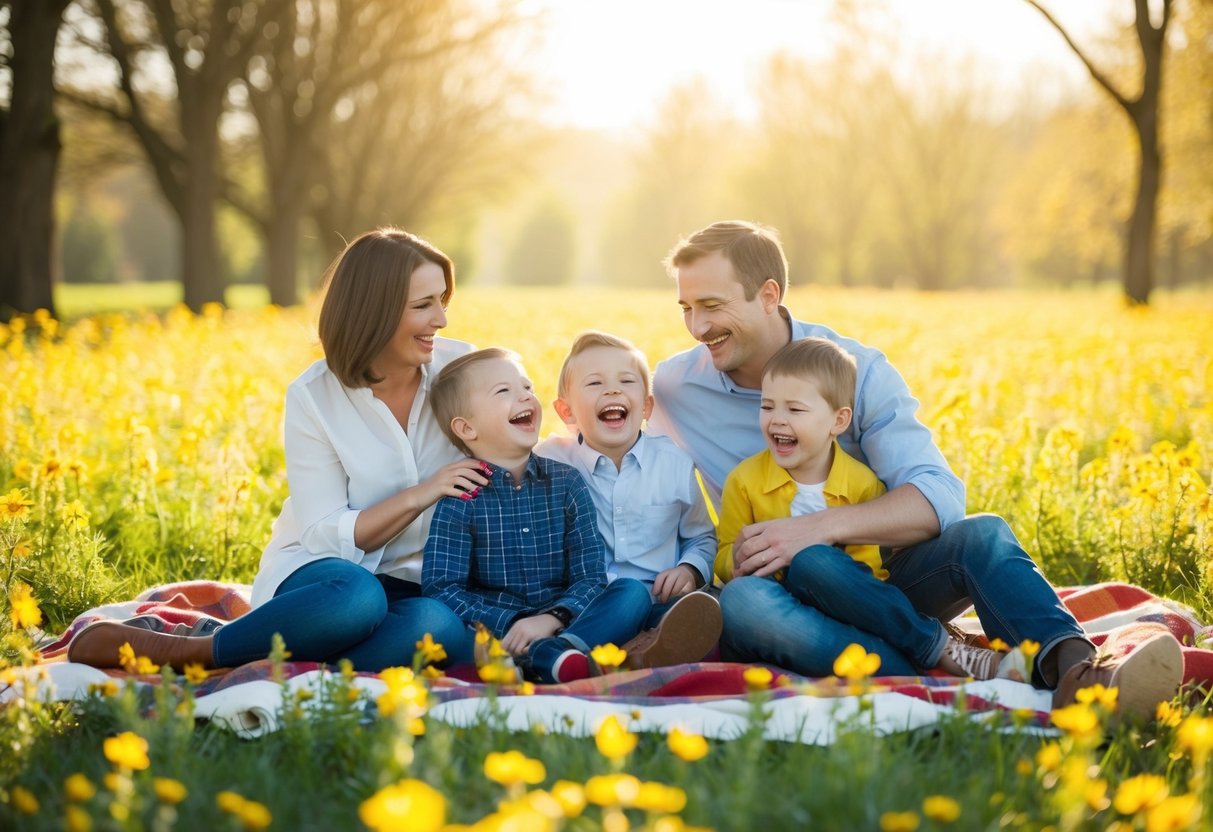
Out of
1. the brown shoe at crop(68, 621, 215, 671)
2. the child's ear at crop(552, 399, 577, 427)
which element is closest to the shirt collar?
the child's ear at crop(552, 399, 577, 427)

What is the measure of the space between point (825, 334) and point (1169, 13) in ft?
44.4

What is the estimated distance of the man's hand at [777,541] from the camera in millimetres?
3410

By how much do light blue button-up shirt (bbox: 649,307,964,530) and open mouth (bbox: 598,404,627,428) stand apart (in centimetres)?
48

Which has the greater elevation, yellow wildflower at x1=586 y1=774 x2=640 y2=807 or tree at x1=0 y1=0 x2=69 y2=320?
tree at x1=0 y1=0 x2=69 y2=320

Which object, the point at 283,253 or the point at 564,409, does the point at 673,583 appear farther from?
A: the point at 283,253

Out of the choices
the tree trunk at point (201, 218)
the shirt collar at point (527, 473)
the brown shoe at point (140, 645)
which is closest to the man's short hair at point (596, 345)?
the shirt collar at point (527, 473)

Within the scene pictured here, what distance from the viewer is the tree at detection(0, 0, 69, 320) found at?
426 inches

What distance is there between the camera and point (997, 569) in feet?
10.8

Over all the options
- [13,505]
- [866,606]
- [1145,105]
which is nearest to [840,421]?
[866,606]

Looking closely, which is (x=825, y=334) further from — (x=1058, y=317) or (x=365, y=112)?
(x=365, y=112)

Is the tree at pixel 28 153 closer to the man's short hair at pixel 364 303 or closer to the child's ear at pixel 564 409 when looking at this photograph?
the man's short hair at pixel 364 303

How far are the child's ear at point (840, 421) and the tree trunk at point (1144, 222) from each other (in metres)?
13.5

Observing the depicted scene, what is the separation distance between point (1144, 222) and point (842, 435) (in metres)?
13.7

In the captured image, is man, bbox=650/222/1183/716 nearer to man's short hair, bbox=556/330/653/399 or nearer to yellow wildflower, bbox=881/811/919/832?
man's short hair, bbox=556/330/653/399
